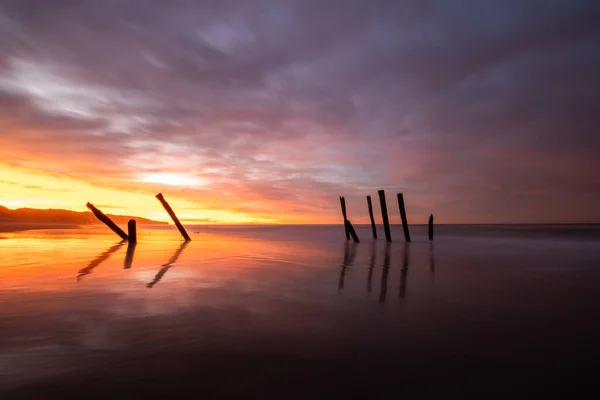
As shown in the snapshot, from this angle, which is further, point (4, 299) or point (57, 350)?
point (4, 299)

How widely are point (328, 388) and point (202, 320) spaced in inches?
96.6

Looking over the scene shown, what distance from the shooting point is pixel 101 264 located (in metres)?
9.84

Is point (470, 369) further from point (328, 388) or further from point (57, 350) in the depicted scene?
point (57, 350)

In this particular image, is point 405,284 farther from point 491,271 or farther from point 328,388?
point 328,388

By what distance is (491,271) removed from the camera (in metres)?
10.3

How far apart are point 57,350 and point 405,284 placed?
6.80 m

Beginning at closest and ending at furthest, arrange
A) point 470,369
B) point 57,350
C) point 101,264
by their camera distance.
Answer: point 470,369 → point 57,350 → point 101,264

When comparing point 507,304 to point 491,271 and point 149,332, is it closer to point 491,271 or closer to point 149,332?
point 491,271

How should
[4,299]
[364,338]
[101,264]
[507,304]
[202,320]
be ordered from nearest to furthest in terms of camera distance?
1. [364,338]
2. [202,320]
3. [4,299]
4. [507,304]
5. [101,264]

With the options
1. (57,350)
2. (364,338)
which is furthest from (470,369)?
(57,350)

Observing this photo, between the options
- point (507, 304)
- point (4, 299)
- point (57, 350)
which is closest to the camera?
point (57, 350)

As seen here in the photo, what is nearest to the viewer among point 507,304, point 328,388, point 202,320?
point 328,388

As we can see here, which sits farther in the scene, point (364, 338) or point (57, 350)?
point (364, 338)

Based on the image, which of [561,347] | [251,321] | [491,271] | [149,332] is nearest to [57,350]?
[149,332]
